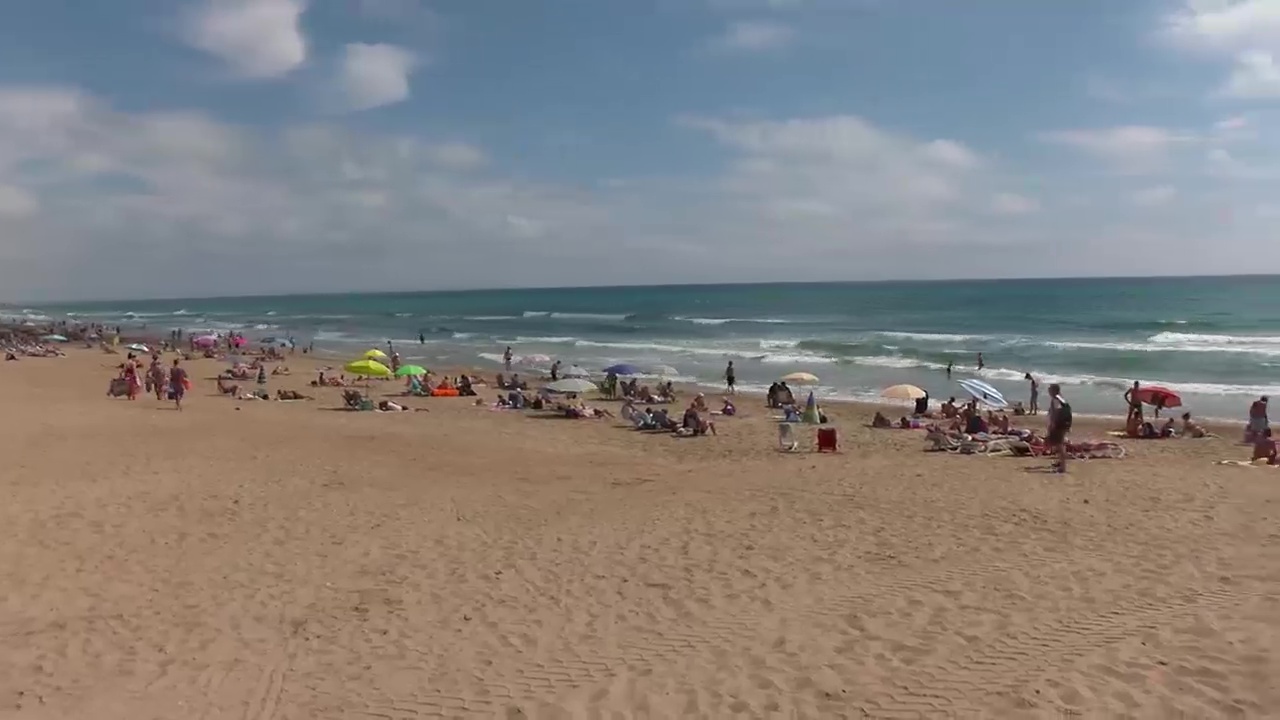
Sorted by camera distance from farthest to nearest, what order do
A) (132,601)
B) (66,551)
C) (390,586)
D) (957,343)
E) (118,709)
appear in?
(957,343) < (66,551) < (390,586) < (132,601) < (118,709)

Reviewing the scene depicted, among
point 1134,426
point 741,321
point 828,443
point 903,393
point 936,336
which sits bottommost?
point 828,443

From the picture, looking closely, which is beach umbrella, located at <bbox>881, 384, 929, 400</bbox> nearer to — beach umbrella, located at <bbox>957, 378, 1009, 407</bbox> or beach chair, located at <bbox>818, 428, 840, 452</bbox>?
beach umbrella, located at <bbox>957, 378, 1009, 407</bbox>

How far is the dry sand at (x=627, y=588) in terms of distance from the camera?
206 inches

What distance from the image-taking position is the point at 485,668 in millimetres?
5625

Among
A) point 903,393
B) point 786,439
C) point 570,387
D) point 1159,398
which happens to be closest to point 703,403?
point 570,387

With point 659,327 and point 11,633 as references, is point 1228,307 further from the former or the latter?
point 11,633

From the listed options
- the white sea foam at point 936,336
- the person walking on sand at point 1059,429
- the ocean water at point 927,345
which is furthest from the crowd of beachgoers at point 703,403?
the white sea foam at point 936,336

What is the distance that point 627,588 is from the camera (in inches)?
283

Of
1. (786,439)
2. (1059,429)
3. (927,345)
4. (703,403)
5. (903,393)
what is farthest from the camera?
(927,345)

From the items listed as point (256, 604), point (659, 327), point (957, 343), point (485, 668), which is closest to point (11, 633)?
point (256, 604)

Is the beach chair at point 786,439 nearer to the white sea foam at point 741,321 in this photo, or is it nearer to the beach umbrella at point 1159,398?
the beach umbrella at point 1159,398

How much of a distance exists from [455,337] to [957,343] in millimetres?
A: 30258

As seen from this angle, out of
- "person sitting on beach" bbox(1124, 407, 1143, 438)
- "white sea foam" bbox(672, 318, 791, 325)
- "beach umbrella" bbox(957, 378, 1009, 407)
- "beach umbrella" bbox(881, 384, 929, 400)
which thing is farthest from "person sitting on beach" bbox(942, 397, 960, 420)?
"white sea foam" bbox(672, 318, 791, 325)

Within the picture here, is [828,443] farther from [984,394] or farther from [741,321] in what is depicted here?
[741,321]
